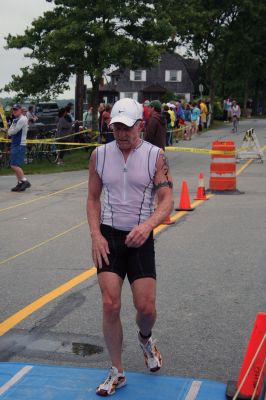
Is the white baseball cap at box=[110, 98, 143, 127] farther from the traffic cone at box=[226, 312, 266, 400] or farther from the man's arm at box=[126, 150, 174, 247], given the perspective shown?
the traffic cone at box=[226, 312, 266, 400]

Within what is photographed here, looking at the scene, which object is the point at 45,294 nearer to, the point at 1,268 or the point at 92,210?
the point at 1,268

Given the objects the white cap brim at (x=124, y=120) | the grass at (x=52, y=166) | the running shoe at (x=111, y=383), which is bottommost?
the grass at (x=52, y=166)

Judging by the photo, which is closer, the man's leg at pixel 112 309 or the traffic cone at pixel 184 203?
the man's leg at pixel 112 309

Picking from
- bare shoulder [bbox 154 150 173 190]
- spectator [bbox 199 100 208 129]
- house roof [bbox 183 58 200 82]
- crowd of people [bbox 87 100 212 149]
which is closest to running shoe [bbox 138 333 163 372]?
bare shoulder [bbox 154 150 173 190]

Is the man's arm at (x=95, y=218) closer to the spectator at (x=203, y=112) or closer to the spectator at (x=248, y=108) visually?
the spectator at (x=203, y=112)

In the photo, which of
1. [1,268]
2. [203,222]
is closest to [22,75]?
[203,222]

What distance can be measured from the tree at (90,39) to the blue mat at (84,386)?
57.8 feet

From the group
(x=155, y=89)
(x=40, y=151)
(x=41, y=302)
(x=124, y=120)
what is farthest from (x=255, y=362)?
(x=155, y=89)

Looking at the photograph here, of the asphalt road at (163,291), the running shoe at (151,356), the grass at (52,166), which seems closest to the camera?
the running shoe at (151,356)

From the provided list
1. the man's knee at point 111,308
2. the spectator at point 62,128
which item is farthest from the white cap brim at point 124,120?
the spectator at point 62,128

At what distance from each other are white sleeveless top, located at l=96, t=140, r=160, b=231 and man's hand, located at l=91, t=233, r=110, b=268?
0.14 metres

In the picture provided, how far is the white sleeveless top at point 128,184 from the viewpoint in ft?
14.0

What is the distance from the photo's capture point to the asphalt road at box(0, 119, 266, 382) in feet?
16.6

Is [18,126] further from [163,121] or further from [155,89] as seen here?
[155,89]
